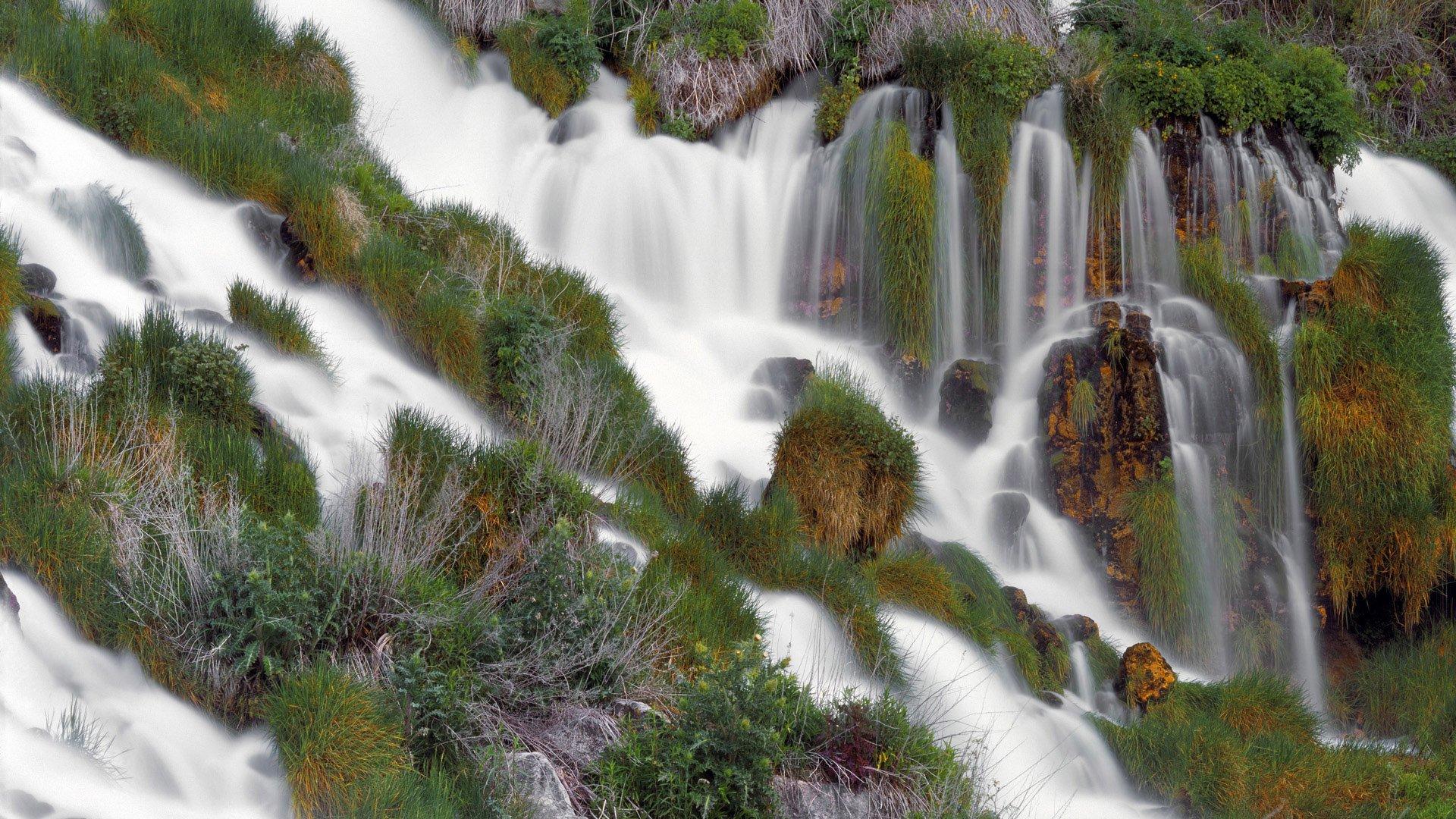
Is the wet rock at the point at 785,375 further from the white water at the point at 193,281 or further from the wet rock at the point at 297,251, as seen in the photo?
the wet rock at the point at 297,251

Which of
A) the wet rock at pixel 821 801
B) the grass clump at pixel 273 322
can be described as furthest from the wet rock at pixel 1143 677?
the grass clump at pixel 273 322

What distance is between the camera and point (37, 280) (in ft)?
23.0

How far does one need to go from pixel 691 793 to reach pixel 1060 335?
23.1ft

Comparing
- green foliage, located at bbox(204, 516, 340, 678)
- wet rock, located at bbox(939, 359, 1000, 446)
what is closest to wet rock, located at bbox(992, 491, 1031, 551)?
wet rock, located at bbox(939, 359, 1000, 446)

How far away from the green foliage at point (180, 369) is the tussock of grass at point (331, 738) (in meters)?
2.28

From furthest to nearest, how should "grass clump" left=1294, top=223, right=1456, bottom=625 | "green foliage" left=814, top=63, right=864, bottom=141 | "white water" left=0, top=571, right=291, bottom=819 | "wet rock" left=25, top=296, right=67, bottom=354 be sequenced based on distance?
"green foliage" left=814, top=63, right=864, bottom=141
"grass clump" left=1294, top=223, right=1456, bottom=625
"wet rock" left=25, top=296, right=67, bottom=354
"white water" left=0, top=571, right=291, bottom=819

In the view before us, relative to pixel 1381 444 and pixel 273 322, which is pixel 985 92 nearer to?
pixel 1381 444

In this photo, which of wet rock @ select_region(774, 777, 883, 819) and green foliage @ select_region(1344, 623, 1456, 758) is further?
green foliage @ select_region(1344, 623, 1456, 758)

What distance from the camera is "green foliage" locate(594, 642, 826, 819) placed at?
5.04 m

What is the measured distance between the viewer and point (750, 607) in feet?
23.3

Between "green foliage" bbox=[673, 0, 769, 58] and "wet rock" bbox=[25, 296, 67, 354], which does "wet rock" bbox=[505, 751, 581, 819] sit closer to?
"wet rock" bbox=[25, 296, 67, 354]

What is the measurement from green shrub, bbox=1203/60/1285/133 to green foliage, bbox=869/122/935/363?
10.2ft

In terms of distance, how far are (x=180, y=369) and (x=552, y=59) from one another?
271 inches

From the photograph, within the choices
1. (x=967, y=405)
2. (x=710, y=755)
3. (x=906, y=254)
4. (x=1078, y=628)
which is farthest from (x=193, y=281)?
(x=1078, y=628)
